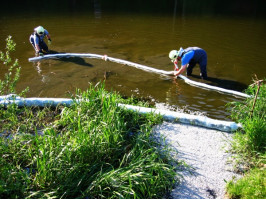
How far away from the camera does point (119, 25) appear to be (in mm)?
12180

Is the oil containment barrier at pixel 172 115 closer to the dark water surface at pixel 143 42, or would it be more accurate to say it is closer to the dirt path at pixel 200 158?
the dirt path at pixel 200 158

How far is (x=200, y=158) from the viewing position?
3.58 meters

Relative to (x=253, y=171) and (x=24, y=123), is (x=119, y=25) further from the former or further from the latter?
(x=253, y=171)

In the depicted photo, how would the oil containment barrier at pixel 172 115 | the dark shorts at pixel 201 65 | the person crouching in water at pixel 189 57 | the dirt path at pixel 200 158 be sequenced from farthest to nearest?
1. the dark shorts at pixel 201 65
2. the person crouching in water at pixel 189 57
3. the oil containment barrier at pixel 172 115
4. the dirt path at pixel 200 158

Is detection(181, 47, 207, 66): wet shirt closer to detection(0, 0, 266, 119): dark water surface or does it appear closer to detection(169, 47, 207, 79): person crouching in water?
detection(169, 47, 207, 79): person crouching in water

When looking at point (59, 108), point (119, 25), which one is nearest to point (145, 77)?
point (59, 108)

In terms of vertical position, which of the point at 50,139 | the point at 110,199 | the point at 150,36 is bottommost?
the point at 110,199

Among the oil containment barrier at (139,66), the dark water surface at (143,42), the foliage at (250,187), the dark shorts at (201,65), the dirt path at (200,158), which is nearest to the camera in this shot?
the foliage at (250,187)

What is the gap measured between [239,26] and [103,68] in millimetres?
8223


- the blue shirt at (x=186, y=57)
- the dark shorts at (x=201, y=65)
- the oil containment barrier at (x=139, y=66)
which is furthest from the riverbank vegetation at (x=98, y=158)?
the dark shorts at (x=201, y=65)

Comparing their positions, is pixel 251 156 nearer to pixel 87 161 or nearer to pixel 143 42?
pixel 87 161

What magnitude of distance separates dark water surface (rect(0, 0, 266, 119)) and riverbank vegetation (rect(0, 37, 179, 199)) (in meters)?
2.09

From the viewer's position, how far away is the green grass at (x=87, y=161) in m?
2.84

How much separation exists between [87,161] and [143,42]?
7403mm
